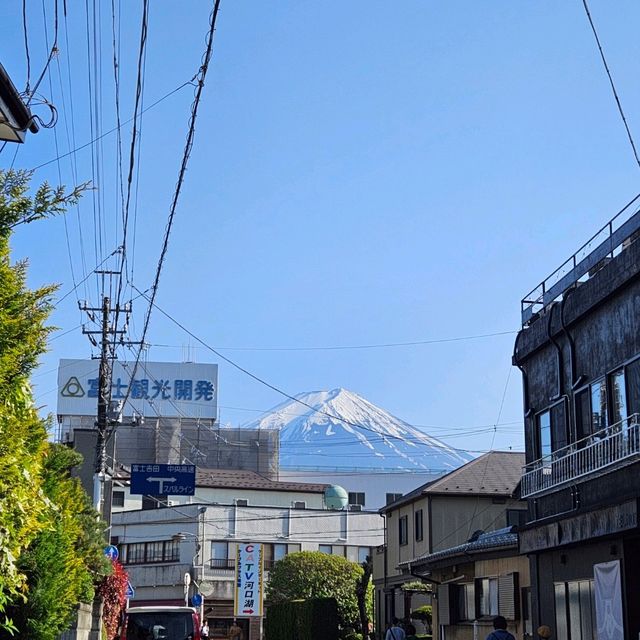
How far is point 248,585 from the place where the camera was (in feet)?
163

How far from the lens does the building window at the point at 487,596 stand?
1012 inches

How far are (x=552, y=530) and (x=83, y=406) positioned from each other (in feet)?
246

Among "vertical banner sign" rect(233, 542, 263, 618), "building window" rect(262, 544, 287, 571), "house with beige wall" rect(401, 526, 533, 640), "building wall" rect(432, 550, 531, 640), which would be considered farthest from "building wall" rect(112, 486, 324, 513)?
"building wall" rect(432, 550, 531, 640)

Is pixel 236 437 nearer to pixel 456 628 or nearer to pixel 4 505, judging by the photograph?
pixel 456 628

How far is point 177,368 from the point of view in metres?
90.6

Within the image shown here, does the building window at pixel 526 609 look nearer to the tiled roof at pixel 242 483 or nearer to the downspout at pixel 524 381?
the downspout at pixel 524 381

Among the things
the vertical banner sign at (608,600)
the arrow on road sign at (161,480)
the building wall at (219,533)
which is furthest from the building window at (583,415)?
the building wall at (219,533)

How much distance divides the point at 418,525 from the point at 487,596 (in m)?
17.4

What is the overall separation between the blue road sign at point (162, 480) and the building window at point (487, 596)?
11.7 m

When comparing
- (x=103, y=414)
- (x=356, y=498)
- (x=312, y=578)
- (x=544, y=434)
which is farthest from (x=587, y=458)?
(x=356, y=498)

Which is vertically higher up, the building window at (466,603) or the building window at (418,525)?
the building window at (418,525)

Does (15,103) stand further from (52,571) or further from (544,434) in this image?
(544,434)

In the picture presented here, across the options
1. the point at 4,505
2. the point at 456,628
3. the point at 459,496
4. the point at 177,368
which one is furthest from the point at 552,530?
the point at 177,368

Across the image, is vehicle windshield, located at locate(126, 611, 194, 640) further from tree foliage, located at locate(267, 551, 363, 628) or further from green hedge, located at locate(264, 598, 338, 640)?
tree foliage, located at locate(267, 551, 363, 628)
